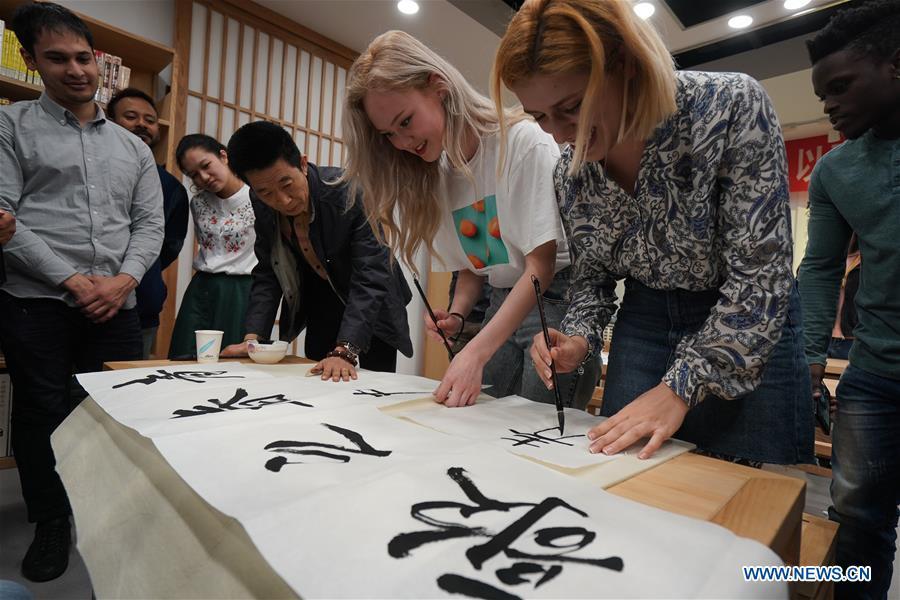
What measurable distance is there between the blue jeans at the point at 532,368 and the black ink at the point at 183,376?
1.91ft

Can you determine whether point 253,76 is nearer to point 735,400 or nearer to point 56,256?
point 56,256

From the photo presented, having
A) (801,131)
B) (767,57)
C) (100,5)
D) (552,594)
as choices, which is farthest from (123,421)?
(801,131)

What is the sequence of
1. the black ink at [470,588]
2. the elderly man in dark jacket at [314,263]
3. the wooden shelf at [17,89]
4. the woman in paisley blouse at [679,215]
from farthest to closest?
the wooden shelf at [17,89] < the elderly man in dark jacket at [314,263] < the woman in paisley blouse at [679,215] < the black ink at [470,588]

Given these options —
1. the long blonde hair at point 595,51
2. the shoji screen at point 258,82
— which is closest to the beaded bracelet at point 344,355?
the long blonde hair at point 595,51

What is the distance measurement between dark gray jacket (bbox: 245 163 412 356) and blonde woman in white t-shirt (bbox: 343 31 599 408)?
Answer: 0.76 feet

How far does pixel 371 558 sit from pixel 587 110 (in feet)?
1.91

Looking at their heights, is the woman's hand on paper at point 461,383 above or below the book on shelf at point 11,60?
below

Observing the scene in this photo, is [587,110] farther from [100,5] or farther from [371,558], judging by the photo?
[100,5]

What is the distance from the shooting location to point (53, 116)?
1.62 metres

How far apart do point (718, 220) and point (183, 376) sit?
3.46 ft

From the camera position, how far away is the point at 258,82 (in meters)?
3.34

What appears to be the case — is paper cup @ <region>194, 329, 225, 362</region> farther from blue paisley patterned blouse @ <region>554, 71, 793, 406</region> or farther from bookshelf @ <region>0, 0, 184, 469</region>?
bookshelf @ <region>0, 0, 184, 469</region>

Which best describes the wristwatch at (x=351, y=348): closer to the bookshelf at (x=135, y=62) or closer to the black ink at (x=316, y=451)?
the black ink at (x=316, y=451)

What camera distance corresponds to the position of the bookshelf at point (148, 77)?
2.25 metres
